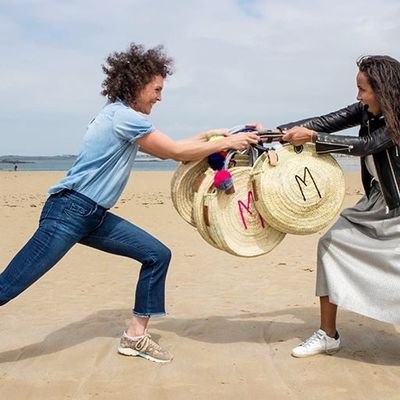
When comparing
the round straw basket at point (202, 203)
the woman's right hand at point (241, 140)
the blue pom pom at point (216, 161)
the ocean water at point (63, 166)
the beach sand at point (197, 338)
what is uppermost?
the woman's right hand at point (241, 140)

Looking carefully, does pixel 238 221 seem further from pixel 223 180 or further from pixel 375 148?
pixel 375 148

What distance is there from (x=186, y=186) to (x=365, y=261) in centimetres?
132

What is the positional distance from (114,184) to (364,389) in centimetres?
195

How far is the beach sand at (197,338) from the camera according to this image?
4016 millimetres

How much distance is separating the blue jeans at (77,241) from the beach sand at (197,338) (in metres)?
0.51

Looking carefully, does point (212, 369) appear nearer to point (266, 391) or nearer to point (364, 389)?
point (266, 391)

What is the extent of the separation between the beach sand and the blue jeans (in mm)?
511

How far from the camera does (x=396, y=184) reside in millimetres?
4223

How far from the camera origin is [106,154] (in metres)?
4.20

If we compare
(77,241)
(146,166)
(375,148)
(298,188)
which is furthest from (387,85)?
(146,166)

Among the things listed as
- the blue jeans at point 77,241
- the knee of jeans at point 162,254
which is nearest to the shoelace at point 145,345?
the blue jeans at point 77,241

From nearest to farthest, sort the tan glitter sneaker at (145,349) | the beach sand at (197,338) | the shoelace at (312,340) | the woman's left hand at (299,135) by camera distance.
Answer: the beach sand at (197,338), the woman's left hand at (299,135), the tan glitter sneaker at (145,349), the shoelace at (312,340)

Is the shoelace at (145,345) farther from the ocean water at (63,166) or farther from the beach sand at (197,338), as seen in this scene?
the ocean water at (63,166)

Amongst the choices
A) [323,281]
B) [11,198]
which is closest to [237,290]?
[323,281]
